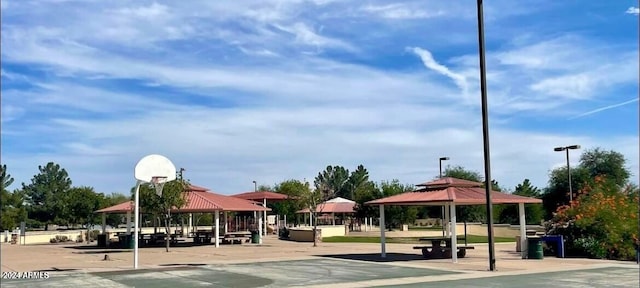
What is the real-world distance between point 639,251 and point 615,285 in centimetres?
787

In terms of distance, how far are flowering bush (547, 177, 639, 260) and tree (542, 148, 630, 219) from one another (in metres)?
29.2

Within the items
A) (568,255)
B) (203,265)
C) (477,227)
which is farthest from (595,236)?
(477,227)

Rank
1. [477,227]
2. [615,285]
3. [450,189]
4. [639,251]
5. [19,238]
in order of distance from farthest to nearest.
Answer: [477,227] < [19,238] < [450,189] < [639,251] < [615,285]

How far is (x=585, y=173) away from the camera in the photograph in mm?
55375

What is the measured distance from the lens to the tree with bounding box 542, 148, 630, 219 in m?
56.1

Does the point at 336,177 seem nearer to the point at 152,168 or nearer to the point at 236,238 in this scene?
the point at 236,238

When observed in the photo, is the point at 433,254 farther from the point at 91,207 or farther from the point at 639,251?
the point at 91,207

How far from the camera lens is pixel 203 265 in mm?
23219

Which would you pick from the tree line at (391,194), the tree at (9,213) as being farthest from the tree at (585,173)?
the tree at (9,213)

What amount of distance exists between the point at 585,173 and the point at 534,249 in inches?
1328

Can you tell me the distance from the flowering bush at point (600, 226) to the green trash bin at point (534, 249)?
1963mm

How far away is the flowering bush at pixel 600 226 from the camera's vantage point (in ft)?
81.6

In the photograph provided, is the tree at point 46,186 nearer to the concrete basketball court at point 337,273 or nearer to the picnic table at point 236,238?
the picnic table at point 236,238

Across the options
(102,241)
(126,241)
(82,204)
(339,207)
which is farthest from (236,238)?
(339,207)
